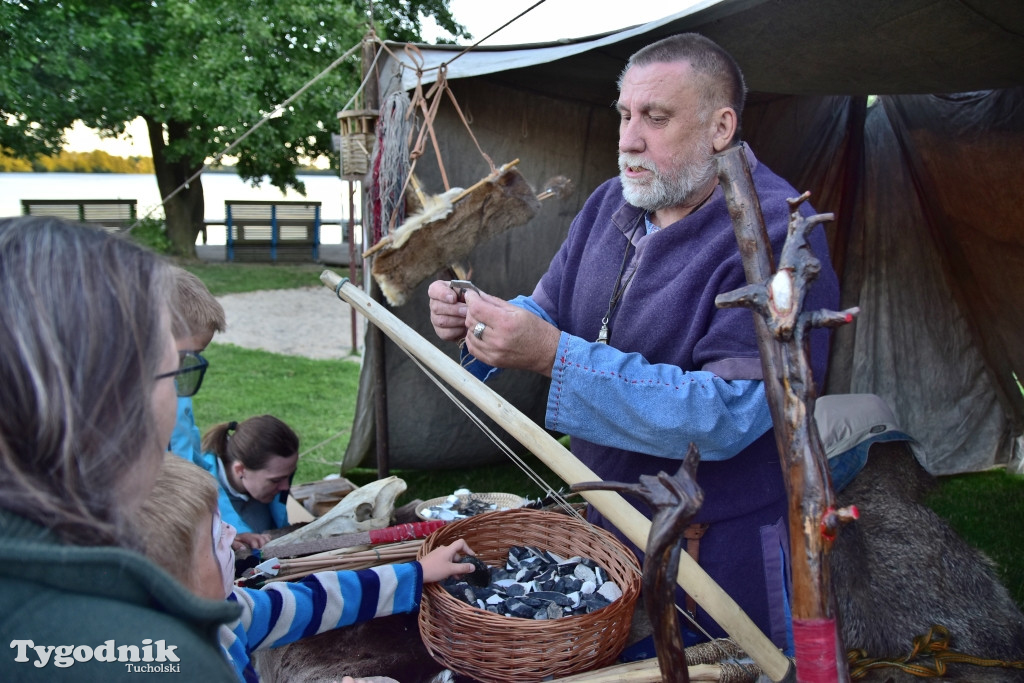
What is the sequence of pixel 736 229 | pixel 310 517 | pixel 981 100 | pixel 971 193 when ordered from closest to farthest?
pixel 736 229 < pixel 310 517 < pixel 981 100 < pixel 971 193

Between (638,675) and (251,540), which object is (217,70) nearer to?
(251,540)

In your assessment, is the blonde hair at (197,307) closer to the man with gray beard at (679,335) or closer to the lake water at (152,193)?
the man with gray beard at (679,335)

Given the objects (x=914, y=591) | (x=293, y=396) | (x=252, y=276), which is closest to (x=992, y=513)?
(x=914, y=591)

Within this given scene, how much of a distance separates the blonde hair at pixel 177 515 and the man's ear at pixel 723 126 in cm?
130

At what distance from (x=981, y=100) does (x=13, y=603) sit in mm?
4714

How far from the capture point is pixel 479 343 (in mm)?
1596

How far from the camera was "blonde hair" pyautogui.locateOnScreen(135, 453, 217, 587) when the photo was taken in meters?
1.09

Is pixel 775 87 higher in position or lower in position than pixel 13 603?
higher

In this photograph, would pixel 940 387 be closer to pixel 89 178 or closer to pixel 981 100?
pixel 981 100

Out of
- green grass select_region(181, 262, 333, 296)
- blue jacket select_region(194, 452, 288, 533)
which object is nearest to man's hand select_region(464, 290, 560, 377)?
blue jacket select_region(194, 452, 288, 533)

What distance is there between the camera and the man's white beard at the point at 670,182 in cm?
174

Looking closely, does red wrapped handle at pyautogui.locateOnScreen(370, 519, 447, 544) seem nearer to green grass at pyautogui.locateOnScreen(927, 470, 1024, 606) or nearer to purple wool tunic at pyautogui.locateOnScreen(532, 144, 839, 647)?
purple wool tunic at pyautogui.locateOnScreen(532, 144, 839, 647)

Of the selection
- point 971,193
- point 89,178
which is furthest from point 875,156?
point 89,178

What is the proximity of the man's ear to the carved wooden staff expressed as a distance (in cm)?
71
